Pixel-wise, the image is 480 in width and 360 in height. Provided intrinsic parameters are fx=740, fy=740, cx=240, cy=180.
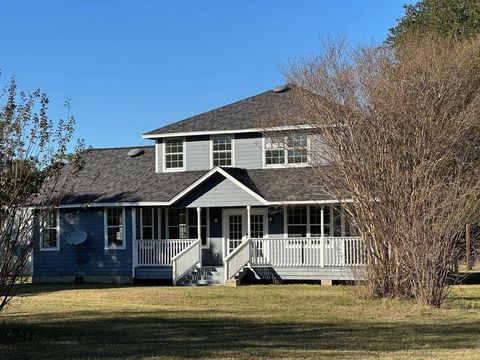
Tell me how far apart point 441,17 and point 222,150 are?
49.3 feet

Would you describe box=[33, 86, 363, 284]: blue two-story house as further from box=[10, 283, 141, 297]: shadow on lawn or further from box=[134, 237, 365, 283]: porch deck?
box=[10, 283, 141, 297]: shadow on lawn

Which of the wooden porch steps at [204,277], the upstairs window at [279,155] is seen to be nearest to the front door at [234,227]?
the wooden porch steps at [204,277]

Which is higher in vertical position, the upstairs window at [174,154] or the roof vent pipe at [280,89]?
the roof vent pipe at [280,89]

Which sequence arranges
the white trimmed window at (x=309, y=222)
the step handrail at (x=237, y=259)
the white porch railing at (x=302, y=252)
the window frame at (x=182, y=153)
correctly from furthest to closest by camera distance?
the window frame at (x=182, y=153) → the white trimmed window at (x=309, y=222) → the step handrail at (x=237, y=259) → the white porch railing at (x=302, y=252)

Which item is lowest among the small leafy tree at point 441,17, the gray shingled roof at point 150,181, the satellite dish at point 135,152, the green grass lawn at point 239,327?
the green grass lawn at point 239,327

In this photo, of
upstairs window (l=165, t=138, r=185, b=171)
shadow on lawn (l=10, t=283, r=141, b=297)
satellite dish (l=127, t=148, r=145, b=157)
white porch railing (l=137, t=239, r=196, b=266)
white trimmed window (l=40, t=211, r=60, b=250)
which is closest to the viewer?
shadow on lawn (l=10, t=283, r=141, b=297)

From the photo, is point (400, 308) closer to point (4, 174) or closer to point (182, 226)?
point (4, 174)

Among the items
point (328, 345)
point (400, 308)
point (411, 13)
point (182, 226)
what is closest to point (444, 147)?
point (400, 308)

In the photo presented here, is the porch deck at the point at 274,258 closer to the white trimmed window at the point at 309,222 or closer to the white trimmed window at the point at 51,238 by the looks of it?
the white trimmed window at the point at 309,222

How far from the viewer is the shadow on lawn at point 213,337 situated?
35.7 ft

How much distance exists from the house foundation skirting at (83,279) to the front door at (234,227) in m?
3.97

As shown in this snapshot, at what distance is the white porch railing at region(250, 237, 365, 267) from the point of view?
25062mm

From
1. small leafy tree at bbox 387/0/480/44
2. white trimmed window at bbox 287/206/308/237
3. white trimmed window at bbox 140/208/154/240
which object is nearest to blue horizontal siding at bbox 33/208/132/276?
white trimmed window at bbox 140/208/154/240

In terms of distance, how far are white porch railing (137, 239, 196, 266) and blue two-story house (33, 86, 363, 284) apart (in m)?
0.04
